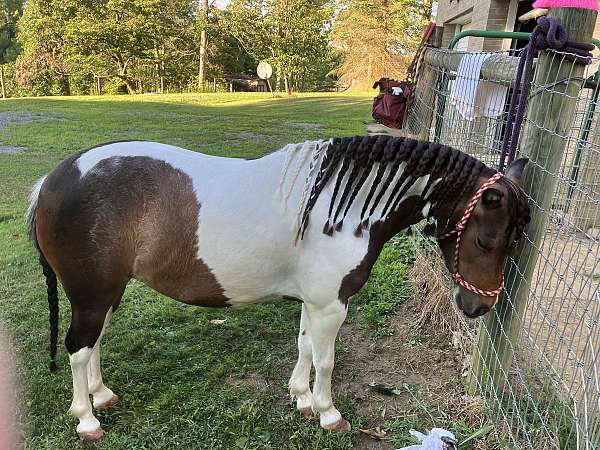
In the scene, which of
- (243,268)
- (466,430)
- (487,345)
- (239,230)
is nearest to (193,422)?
(243,268)

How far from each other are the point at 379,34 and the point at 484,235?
86.3 feet

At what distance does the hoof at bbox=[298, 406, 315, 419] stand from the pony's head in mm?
1000

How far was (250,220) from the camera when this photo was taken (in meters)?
2.15

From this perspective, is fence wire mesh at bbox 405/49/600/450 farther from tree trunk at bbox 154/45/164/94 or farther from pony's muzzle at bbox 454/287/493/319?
tree trunk at bbox 154/45/164/94

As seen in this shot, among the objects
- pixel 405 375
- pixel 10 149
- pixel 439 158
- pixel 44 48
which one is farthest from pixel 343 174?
pixel 44 48

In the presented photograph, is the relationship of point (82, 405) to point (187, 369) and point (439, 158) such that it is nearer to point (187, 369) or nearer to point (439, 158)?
point (187, 369)

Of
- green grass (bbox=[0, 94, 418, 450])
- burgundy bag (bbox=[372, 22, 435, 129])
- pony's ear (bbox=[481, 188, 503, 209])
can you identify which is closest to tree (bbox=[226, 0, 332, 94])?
burgundy bag (bbox=[372, 22, 435, 129])

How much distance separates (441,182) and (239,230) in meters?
0.87

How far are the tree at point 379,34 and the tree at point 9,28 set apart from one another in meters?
24.1

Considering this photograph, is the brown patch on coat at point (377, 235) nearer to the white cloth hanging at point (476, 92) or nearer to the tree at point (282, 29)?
the white cloth hanging at point (476, 92)

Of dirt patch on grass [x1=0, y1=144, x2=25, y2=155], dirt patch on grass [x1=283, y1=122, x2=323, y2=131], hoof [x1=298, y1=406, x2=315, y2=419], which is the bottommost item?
hoof [x1=298, y1=406, x2=315, y2=419]

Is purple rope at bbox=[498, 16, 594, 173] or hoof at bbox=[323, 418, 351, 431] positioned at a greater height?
purple rope at bbox=[498, 16, 594, 173]

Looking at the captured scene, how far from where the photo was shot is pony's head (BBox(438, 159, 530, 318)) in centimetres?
191

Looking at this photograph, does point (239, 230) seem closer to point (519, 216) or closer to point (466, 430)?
point (519, 216)
